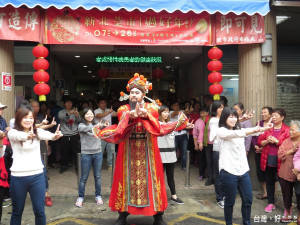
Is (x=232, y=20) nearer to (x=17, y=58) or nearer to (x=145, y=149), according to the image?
(x=145, y=149)

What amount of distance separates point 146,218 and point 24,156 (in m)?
2.30

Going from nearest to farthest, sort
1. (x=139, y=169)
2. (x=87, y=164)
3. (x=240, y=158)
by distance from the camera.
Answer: (x=240, y=158) → (x=139, y=169) → (x=87, y=164)

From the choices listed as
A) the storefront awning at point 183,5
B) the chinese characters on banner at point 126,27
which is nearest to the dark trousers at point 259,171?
the chinese characters on banner at point 126,27

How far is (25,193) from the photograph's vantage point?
3422 millimetres

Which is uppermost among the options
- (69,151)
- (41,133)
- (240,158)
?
(41,133)

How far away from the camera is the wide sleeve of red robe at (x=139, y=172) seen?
161 inches

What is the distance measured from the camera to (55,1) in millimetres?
5426

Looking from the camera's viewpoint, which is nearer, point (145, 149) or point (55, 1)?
point (145, 149)

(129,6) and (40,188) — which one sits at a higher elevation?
(129,6)

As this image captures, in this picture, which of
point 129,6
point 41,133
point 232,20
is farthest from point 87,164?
point 232,20

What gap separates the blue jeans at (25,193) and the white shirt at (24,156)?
0.07 meters

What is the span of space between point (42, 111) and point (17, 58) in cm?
319

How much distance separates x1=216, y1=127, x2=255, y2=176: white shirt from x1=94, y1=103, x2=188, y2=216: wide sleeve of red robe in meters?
0.61

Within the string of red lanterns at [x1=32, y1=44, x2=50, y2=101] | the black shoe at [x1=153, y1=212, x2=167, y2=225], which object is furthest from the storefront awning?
the black shoe at [x1=153, y1=212, x2=167, y2=225]
